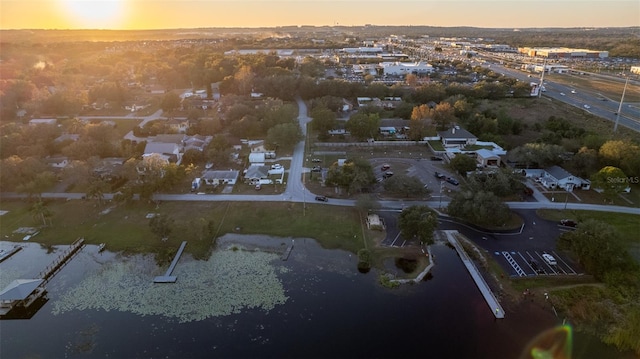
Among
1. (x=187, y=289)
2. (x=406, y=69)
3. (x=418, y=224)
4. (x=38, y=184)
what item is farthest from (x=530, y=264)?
(x=406, y=69)

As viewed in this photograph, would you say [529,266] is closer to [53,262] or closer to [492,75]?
[53,262]

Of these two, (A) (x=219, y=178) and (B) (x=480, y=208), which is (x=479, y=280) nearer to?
(B) (x=480, y=208)

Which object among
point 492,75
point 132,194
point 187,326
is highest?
point 492,75

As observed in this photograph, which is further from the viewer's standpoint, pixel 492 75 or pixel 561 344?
pixel 492 75

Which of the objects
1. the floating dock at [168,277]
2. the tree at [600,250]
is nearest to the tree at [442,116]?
the tree at [600,250]

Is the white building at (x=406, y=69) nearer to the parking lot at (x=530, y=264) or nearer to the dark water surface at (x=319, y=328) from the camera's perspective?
the parking lot at (x=530, y=264)

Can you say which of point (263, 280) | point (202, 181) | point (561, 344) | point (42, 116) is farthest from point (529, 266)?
point (42, 116)
